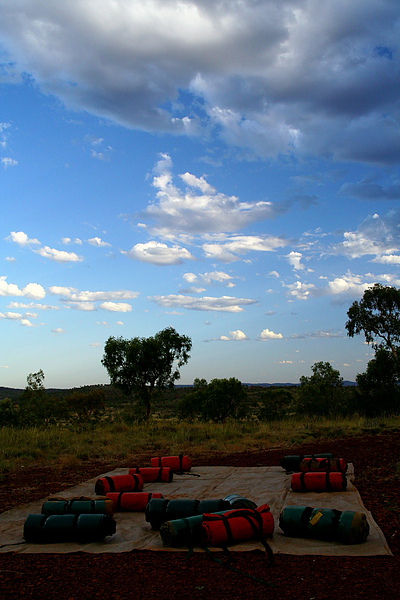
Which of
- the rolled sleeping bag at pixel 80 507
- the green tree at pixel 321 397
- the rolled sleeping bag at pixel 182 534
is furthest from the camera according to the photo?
the green tree at pixel 321 397

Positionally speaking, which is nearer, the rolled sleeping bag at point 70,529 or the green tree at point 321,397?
the rolled sleeping bag at point 70,529

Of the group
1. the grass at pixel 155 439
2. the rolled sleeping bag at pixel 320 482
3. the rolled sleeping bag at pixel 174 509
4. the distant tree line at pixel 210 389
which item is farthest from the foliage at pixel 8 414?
the rolled sleeping bag at pixel 174 509

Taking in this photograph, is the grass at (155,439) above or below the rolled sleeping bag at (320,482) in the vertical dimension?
below

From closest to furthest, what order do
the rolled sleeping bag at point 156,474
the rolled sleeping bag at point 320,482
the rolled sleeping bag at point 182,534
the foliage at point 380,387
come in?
1. the rolled sleeping bag at point 182,534
2. the rolled sleeping bag at point 320,482
3. the rolled sleeping bag at point 156,474
4. the foliage at point 380,387

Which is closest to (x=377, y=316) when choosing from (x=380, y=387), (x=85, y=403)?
(x=380, y=387)

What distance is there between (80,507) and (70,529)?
0.56 metres

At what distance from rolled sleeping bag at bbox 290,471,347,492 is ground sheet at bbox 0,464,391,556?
0.11 meters

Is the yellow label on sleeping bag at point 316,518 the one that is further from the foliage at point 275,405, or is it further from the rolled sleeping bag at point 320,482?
the foliage at point 275,405

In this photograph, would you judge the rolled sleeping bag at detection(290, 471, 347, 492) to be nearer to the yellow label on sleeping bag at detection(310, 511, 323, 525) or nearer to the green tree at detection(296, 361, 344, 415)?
the yellow label on sleeping bag at detection(310, 511, 323, 525)

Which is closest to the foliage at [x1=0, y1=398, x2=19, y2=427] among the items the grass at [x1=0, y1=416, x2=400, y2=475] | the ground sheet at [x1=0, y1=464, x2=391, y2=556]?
the grass at [x1=0, y1=416, x2=400, y2=475]

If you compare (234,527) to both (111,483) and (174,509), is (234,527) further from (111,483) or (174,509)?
(111,483)

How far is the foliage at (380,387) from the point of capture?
101 ft

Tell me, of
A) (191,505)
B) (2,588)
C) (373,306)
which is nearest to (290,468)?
(191,505)

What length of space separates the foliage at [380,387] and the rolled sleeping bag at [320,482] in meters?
24.0
